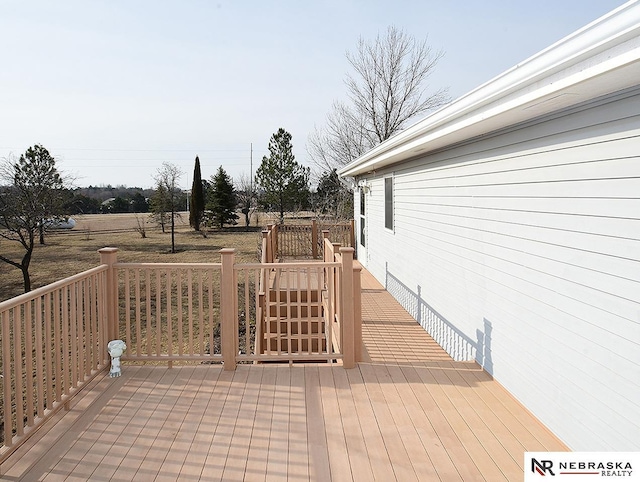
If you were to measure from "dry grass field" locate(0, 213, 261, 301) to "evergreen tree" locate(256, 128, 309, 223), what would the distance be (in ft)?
9.43

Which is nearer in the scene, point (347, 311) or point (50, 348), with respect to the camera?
point (50, 348)

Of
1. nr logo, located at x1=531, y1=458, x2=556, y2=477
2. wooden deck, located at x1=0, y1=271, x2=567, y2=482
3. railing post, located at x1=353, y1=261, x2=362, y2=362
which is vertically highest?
railing post, located at x1=353, y1=261, x2=362, y2=362

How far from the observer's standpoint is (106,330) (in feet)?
12.7

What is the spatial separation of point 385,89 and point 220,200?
51.4 ft

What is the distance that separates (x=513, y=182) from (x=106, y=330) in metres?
3.67

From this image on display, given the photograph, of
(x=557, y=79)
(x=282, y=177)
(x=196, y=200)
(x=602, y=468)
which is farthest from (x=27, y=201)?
(x=282, y=177)

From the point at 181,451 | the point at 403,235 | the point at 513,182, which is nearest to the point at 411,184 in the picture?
the point at 403,235

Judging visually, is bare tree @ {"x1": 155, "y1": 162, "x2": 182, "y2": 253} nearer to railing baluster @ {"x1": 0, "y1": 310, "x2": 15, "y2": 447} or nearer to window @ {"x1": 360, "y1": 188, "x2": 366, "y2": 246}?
window @ {"x1": 360, "y1": 188, "x2": 366, "y2": 246}

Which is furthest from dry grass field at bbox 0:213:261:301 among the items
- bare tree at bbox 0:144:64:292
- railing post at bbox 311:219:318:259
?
railing post at bbox 311:219:318:259

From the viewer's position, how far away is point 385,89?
62.5 feet

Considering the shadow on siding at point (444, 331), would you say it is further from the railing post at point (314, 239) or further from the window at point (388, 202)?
the railing post at point (314, 239)

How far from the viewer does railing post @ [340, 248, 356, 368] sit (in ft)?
13.0

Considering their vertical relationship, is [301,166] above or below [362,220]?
above

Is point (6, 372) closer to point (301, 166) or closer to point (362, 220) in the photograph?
point (362, 220)
